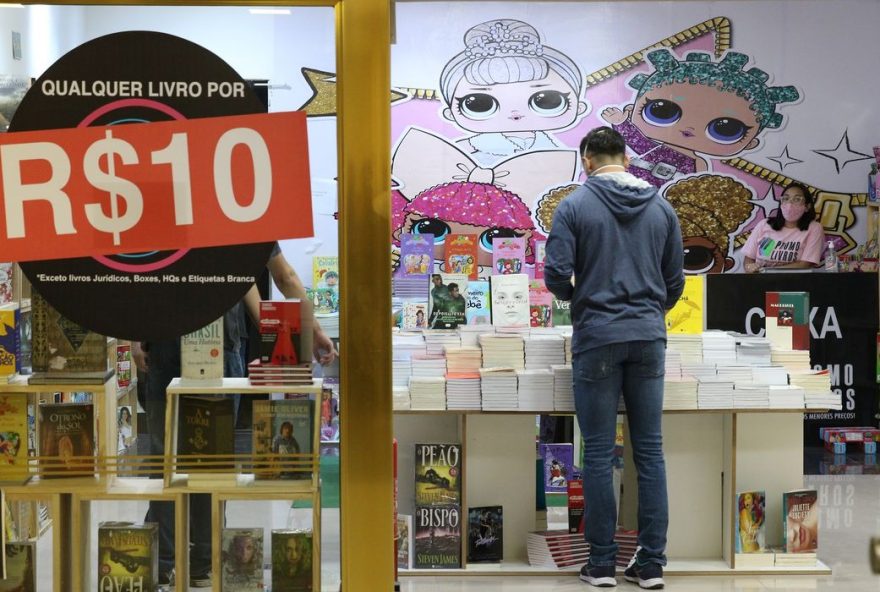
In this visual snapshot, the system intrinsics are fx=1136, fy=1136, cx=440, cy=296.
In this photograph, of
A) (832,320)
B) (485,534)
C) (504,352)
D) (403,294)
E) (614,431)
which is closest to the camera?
(614,431)

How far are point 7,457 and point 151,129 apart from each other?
0.84 metres

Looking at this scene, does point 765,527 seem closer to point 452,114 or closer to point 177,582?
point 177,582

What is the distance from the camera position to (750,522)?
16.7 ft

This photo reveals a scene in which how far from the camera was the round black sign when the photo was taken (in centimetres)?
254

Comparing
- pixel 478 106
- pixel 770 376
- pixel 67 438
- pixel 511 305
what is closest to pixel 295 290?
pixel 67 438

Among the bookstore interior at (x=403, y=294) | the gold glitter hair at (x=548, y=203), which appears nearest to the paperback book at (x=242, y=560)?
the bookstore interior at (x=403, y=294)

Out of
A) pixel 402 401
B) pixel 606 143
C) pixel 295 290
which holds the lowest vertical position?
pixel 402 401

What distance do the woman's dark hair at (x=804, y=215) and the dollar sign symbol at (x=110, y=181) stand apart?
272 inches

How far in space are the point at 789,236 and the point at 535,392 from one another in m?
4.30

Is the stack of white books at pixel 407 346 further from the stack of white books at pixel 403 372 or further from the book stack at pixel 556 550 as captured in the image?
the book stack at pixel 556 550

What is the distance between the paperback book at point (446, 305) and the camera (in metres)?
5.54

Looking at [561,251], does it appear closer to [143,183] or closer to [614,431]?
[614,431]

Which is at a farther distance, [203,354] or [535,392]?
[535,392]

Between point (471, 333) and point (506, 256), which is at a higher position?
point (506, 256)
